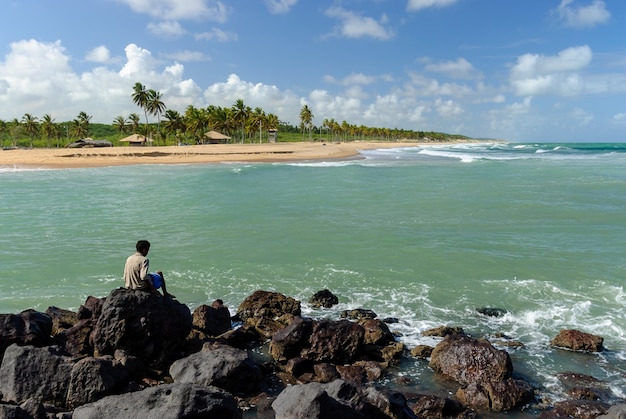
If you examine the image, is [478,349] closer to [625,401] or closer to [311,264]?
[625,401]

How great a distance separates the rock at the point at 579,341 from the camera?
8977 mm

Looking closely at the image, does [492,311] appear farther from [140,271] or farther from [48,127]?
[48,127]

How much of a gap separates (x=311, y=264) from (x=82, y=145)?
80268mm

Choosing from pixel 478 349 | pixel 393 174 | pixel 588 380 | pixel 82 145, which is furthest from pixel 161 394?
pixel 82 145

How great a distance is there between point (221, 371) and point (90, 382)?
1.88 meters

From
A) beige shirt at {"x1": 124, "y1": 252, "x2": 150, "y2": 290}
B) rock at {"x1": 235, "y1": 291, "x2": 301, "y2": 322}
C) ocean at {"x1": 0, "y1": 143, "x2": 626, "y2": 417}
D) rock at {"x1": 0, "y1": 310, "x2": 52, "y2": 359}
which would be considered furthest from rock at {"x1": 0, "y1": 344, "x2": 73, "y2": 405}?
ocean at {"x1": 0, "y1": 143, "x2": 626, "y2": 417}

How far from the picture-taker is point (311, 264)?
14773 millimetres

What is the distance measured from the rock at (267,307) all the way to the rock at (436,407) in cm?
414

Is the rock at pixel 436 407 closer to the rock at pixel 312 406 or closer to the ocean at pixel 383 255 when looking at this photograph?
the ocean at pixel 383 255

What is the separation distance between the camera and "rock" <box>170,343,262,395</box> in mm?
7051

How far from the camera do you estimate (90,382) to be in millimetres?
6750

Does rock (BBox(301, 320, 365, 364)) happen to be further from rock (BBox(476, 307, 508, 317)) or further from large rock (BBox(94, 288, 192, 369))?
rock (BBox(476, 307, 508, 317))

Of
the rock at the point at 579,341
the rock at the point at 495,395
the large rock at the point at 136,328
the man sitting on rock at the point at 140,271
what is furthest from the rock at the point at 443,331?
the man sitting on rock at the point at 140,271

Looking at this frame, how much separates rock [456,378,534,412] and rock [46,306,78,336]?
740 centimetres
